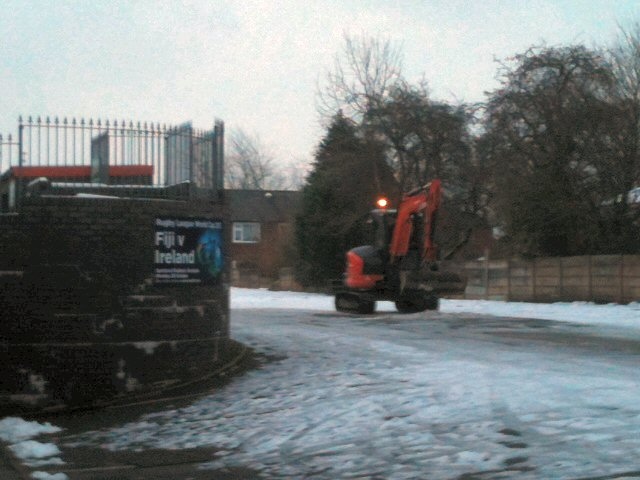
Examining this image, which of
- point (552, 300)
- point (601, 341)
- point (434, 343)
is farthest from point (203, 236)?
point (552, 300)

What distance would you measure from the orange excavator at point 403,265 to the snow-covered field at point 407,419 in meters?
8.49

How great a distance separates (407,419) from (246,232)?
71.4m

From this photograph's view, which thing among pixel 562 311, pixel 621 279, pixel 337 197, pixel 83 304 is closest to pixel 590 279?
pixel 621 279

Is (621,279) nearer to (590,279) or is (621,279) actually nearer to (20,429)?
(590,279)

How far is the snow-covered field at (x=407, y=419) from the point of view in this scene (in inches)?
318

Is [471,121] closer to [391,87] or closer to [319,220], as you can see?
[391,87]

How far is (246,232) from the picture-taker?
265 feet

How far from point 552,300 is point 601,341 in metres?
16.2

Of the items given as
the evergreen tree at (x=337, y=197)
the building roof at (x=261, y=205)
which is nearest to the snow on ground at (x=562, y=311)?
the evergreen tree at (x=337, y=197)

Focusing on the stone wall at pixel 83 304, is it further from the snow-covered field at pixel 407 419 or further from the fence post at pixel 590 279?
the fence post at pixel 590 279

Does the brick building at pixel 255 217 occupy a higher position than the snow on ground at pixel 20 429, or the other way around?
the brick building at pixel 255 217

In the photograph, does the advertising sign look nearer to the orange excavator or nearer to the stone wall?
the stone wall

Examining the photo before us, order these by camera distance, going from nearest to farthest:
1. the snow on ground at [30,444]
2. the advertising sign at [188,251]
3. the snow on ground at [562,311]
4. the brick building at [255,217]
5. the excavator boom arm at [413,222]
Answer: the snow on ground at [30,444] < the advertising sign at [188,251] < the snow on ground at [562,311] < the excavator boom arm at [413,222] < the brick building at [255,217]

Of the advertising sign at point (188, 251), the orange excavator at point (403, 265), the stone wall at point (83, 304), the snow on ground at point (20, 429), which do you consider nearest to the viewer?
the snow on ground at point (20, 429)
